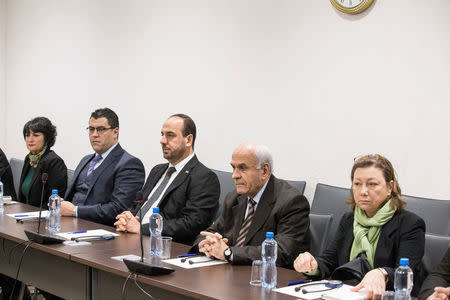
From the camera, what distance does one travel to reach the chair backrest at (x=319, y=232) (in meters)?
3.67

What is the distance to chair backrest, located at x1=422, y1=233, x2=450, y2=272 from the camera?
3.15 m

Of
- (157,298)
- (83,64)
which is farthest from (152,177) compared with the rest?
(83,64)

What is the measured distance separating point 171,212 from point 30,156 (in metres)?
1.84

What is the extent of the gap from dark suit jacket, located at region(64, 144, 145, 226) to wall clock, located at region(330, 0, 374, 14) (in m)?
1.85

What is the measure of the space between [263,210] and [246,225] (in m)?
0.14

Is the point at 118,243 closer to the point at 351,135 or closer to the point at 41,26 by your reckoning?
the point at 351,135

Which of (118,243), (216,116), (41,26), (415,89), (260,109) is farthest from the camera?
(41,26)

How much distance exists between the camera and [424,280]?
2998mm

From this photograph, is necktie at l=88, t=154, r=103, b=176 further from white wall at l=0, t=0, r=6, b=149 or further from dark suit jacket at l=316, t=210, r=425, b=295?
white wall at l=0, t=0, r=6, b=149

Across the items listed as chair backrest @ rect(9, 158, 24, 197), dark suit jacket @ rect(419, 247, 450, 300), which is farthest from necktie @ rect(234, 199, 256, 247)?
chair backrest @ rect(9, 158, 24, 197)

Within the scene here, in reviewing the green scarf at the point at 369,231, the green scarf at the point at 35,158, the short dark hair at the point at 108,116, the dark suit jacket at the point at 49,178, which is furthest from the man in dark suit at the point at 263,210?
the green scarf at the point at 35,158

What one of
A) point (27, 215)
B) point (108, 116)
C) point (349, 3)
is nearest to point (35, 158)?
point (108, 116)

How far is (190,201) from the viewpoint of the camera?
4.21 metres

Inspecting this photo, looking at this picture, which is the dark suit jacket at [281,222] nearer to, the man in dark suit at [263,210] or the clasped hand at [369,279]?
the man in dark suit at [263,210]
